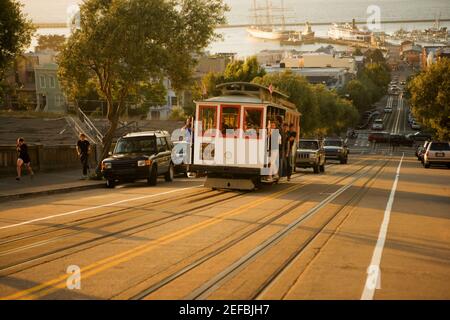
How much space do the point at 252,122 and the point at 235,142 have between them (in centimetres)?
85

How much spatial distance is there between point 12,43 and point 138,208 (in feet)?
38.6

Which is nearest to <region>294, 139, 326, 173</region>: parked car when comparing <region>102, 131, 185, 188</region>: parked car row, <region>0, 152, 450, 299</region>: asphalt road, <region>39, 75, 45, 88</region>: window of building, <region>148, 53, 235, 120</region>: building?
<region>102, 131, 185, 188</region>: parked car row

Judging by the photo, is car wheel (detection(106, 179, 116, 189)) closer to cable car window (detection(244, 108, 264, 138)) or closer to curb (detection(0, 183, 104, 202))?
curb (detection(0, 183, 104, 202))

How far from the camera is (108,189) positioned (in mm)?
24062

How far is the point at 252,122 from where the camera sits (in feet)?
70.1

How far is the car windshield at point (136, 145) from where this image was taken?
25812mm

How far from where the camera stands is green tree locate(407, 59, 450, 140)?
61.3 m

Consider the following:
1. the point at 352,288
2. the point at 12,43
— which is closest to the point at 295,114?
the point at 12,43

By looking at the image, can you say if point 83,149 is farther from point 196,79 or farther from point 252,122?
point 196,79

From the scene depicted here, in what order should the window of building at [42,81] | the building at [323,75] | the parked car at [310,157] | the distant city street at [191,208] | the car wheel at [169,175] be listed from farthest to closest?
the building at [323,75], the window of building at [42,81], the parked car at [310,157], the car wheel at [169,175], the distant city street at [191,208]

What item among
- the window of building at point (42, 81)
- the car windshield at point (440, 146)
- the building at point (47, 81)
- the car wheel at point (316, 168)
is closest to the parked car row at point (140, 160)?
the car wheel at point (316, 168)

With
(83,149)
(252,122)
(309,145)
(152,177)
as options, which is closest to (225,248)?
(252,122)

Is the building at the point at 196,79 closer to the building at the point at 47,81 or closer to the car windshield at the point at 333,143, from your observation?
the building at the point at 47,81

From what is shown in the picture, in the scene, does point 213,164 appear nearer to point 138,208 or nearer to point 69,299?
point 138,208
